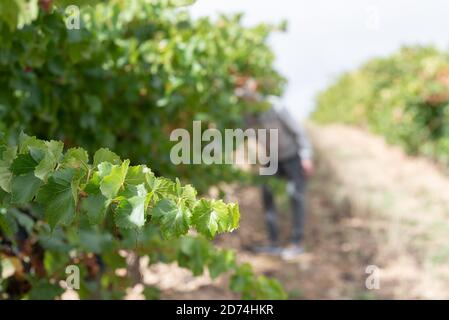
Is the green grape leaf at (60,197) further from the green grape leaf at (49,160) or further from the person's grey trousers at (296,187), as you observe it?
the person's grey trousers at (296,187)

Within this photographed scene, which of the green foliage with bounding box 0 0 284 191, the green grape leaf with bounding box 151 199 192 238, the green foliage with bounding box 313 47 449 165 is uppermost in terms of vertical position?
the green foliage with bounding box 313 47 449 165

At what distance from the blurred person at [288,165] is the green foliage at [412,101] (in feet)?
13.6

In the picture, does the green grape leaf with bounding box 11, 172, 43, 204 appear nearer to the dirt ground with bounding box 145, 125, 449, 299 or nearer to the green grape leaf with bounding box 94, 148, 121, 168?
the green grape leaf with bounding box 94, 148, 121, 168

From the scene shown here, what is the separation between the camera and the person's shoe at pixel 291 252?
6.26 meters

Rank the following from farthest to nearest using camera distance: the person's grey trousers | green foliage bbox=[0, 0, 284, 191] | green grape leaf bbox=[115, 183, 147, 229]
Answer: the person's grey trousers
green foliage bbox=[0, 0, 284, 191]
green grape leaf bbox=[115, 183, 147, 229]

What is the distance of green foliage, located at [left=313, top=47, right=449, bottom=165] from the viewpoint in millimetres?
10703

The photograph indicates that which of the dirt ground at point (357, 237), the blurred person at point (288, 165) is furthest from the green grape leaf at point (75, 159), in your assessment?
the blurred person at point (288, 165)

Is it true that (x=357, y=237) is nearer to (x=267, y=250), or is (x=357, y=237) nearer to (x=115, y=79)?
(x=267, y=250)

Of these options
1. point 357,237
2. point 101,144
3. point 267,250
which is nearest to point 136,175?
point 101,144

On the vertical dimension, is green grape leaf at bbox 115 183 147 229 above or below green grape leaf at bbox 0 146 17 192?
below

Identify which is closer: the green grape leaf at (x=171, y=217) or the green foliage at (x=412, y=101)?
the green grape leaf at (x=171, y=217)

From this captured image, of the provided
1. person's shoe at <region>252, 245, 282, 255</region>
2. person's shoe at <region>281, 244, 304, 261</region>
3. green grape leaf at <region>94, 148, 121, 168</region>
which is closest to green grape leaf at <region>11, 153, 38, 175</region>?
green grape leaf at <region>94, 148, 121, 168</region>

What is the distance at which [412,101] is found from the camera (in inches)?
448

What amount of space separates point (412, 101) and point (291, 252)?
6.04 meters
